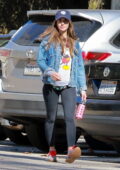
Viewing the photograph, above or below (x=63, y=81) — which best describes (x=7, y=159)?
below

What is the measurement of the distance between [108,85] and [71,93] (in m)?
0.54

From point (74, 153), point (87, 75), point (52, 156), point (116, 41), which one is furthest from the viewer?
point (116, 41)

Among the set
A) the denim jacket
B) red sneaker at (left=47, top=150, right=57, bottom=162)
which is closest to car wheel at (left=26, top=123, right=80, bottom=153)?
red sneaker at (left=47, top=150, right=57, bottom=162)

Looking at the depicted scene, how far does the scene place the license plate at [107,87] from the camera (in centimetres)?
964

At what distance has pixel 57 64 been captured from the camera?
937cm

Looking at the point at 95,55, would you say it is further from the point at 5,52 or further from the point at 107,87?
the point at 5,52

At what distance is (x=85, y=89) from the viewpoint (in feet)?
30.5

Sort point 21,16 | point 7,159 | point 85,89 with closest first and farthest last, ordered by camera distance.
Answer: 1. point 85,89
2. point 7,159
3. point 21,16

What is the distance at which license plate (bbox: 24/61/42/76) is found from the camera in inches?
404

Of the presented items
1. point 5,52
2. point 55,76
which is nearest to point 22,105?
point 5,52

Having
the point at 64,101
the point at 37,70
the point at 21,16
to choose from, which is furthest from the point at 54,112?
the point at 21,16

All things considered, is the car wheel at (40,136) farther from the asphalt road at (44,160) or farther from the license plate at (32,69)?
the license plate at (32,69)

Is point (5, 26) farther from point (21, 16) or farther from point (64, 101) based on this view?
point (64, 101)

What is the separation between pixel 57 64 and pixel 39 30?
4.65 ft
